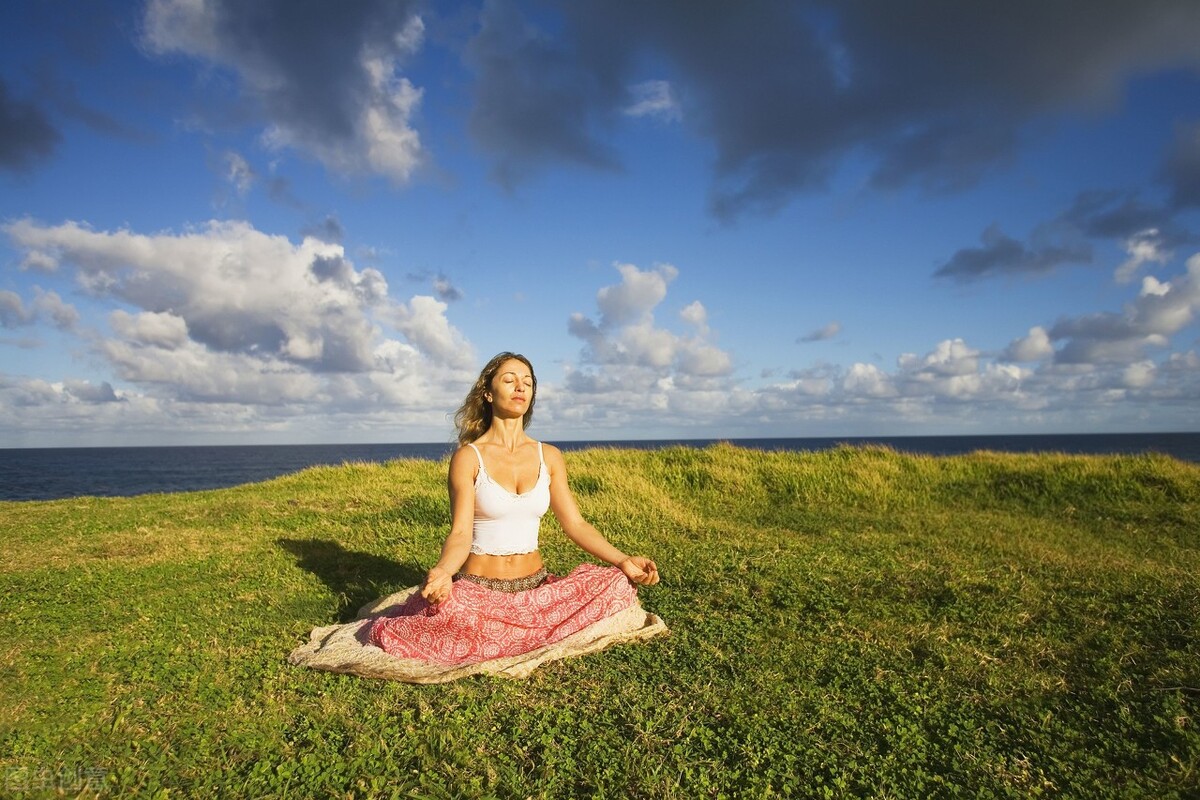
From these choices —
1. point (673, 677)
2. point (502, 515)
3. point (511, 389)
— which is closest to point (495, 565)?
point (502, 515)

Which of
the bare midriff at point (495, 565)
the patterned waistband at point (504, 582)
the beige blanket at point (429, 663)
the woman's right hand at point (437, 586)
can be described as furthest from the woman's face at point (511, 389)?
the beige blanket at point (429, 663)

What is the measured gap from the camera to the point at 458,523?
20.1 ft

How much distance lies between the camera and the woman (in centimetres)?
605

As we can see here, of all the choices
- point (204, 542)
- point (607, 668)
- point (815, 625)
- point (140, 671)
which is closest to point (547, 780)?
point (607, 668)

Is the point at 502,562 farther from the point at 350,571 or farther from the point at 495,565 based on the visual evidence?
the point at 350,571

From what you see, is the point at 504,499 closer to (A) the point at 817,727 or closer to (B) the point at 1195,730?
(A) the point at 817,727

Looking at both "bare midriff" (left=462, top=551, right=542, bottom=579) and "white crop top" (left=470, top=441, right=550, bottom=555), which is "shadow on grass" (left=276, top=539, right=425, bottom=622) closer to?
"bare midriff" (left=462, top=551, right=542, bottom=579)

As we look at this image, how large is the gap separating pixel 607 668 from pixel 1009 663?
353cm

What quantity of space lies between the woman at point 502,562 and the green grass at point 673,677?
44cm

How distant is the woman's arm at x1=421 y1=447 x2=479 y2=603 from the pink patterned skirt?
0.30 meters

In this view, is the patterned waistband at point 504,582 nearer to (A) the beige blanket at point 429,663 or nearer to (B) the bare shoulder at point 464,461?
(A) the beige blanket at point 429,663

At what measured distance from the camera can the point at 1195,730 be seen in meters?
4.78

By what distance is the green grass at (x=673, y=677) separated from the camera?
4430 mm

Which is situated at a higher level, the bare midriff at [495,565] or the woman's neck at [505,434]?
the woman's neck at [505,434]
